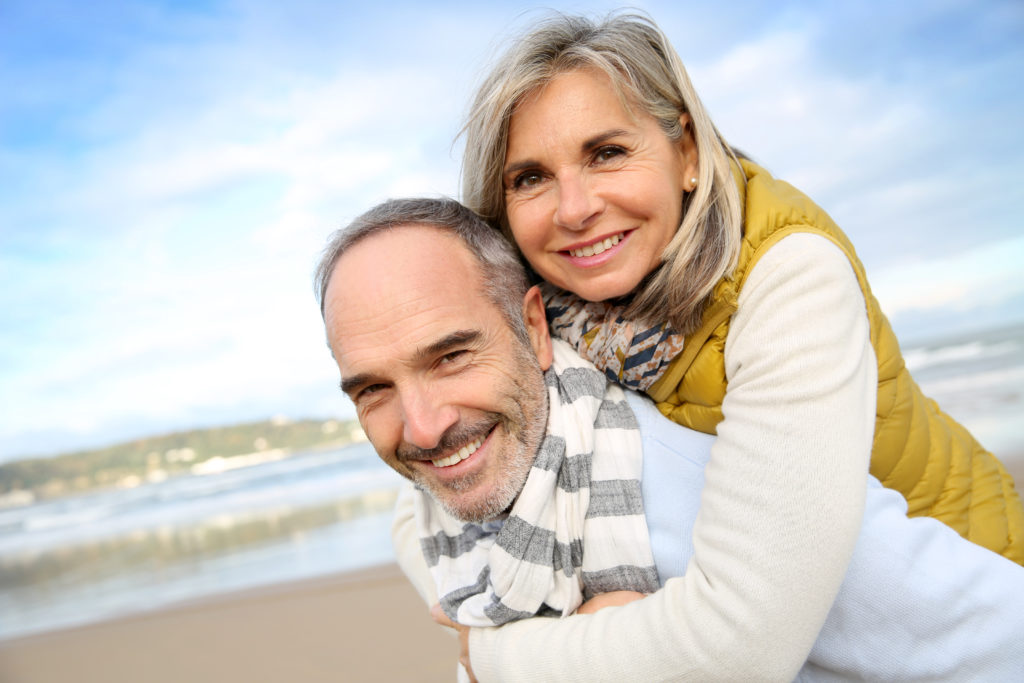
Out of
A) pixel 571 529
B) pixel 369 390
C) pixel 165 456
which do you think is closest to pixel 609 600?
pixel 571 529

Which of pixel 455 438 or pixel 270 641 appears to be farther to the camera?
pixel 270 641

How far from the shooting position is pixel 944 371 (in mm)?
12344

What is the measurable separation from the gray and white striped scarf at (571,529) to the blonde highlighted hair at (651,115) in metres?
0.34

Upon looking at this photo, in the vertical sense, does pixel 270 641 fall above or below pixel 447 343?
below

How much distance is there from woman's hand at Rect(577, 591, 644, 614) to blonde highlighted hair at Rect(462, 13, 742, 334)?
70 centimetres

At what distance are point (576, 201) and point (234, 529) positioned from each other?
9.73 metres

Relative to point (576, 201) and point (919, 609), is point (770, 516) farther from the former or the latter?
point (576, 201)

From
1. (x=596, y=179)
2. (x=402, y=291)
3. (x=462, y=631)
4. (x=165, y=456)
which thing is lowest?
(x=165, y=456)

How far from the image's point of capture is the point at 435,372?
2.02 m

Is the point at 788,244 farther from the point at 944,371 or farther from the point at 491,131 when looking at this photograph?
the point at 944,371

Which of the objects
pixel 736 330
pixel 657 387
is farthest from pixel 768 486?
pixel 657 387

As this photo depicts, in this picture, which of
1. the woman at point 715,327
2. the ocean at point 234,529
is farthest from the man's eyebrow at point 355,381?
the ocean at point 234,529

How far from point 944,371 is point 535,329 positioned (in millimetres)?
12585

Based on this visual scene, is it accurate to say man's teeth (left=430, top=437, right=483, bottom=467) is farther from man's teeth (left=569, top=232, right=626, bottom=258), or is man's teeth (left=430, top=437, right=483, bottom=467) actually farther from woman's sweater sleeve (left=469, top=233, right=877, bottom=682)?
man's teeth (left=569, top=232, right=626, bottom=258)
